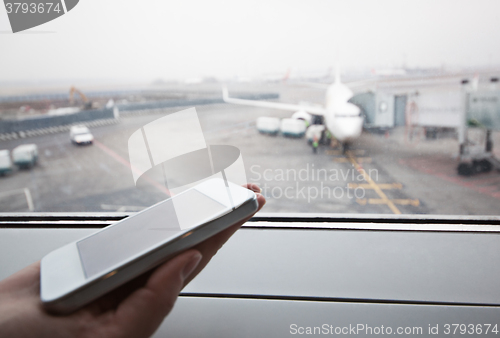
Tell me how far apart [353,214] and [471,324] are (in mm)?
371

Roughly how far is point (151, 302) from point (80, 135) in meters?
1.53

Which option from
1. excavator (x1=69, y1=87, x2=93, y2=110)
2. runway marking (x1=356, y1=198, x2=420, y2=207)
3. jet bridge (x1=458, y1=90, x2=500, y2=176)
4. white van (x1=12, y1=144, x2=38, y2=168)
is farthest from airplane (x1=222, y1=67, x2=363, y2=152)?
white van (x1=12, y1=144, x2=38, y2=168)

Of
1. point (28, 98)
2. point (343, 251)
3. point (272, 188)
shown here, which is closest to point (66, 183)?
point (28, 98)

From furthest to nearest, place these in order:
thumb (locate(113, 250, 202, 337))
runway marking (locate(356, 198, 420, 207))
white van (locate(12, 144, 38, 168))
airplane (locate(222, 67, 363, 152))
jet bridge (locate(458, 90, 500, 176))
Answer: airplane (locate(222, 67, 363, 152)) < white van (locate(12, 144, 38, 168)) < jet bridge (locate(458, 90, 500, 176)) < runway marking (locate(356, 198, 420, 207)) < thumb (locate(113, 250, 202, 337))

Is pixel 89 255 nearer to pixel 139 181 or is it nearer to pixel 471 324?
pixel 139 181

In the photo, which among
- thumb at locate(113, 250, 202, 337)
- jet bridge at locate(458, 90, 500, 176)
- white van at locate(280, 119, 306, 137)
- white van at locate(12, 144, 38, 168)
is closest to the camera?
thumb at locate(113, 250, 202, 337)

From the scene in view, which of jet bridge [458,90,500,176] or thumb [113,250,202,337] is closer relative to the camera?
thumb [113,250,202,337]

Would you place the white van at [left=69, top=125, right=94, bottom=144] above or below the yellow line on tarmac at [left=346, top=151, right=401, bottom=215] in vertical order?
above

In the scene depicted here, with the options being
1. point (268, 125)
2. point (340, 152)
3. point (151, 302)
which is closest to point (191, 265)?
point (151, 302)

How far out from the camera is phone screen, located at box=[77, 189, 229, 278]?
41 cm

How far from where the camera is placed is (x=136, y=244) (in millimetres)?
436

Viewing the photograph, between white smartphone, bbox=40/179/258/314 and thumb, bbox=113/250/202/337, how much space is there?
0.16 feet

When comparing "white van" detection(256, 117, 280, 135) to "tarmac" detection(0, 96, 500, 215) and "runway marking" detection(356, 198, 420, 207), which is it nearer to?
"tarmac" detection(0, 96, 500, 215)

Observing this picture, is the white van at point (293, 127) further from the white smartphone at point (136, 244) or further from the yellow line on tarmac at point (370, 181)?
the white smartphone at point (136, 244)
